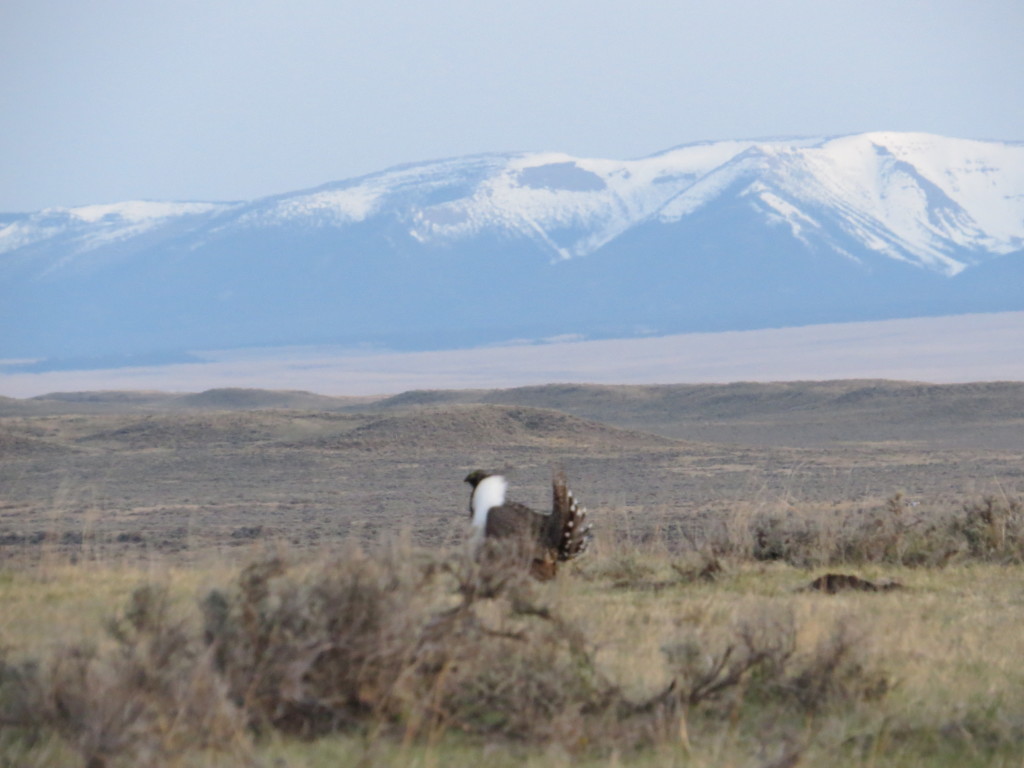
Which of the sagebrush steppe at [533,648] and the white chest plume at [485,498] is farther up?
the white chest plume at [485,498]

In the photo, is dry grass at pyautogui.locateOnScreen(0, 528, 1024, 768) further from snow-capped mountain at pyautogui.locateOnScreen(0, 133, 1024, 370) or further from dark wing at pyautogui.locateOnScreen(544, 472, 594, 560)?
snow-capped mountain at pyautogui.locateOnScreen(0, 133, 1024, 370)

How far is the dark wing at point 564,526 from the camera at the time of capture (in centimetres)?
796

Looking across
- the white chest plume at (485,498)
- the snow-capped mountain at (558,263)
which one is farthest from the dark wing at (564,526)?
the snow-capped mountain at (558,263)

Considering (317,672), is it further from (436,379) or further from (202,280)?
(202,280)

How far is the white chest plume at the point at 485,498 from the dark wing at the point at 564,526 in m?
0.34

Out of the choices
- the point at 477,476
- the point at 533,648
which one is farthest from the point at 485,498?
the point at 533,648

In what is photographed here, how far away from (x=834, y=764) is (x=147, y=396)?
65.7 metres

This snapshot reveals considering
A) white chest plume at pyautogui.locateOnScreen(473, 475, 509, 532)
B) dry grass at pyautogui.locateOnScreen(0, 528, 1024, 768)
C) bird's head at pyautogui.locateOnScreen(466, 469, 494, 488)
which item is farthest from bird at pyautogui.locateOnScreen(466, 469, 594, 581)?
dry grass at pyautogui.locateOnScreen(0, 528, 1024, 768)

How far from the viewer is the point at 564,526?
8031 millimetres

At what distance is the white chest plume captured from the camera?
25.8ft

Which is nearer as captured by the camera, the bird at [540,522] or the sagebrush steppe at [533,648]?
the sagebrush steppe at [533,648]

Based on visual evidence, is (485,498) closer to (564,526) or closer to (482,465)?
(564,526)

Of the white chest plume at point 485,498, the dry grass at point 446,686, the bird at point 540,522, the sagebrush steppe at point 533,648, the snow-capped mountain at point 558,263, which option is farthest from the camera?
the snow-capped mountain at point 558,263

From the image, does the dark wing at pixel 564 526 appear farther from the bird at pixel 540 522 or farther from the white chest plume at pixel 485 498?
the white chest plume at pixel 485 498
